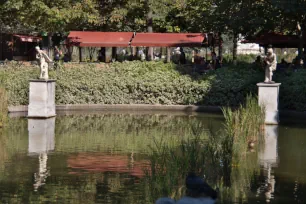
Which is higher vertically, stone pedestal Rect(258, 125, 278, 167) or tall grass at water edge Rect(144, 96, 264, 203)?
tall grass at water edge Rect(144, 96, 264, 203)

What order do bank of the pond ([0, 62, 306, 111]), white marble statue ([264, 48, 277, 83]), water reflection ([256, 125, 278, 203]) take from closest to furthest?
water reflection ([256, 125, 278, 203]) → white marble statue ([264, 48, 277, 83]) → bank of the pond ([0, 62, 306, 111])

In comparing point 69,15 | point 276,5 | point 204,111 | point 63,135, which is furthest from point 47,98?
point 69,15

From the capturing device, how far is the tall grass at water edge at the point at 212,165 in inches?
444

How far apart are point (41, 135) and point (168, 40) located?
85.5 feet

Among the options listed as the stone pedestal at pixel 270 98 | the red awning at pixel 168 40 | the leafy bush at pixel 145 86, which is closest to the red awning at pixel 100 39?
the red awning at pixel 168 40

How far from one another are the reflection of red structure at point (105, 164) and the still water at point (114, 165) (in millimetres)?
22

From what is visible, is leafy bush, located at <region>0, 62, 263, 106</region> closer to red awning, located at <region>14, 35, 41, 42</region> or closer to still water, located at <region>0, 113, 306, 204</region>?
still water, located at <region>0, 113, 306, 204</region>

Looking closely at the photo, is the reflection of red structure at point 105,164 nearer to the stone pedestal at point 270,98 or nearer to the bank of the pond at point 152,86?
the stone pedestal at point 270,98

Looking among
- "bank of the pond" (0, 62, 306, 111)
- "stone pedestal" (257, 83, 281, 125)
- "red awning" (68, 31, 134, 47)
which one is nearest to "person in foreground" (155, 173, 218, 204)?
"stone pedestal" (257, 83, 281, 125)

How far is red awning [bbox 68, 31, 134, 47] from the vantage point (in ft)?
154

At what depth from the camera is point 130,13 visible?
48562mm

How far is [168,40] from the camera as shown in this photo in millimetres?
47062

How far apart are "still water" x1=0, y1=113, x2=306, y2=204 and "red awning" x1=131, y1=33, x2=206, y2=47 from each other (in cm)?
2085

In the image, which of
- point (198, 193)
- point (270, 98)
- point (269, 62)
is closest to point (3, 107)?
point (270, 98)
